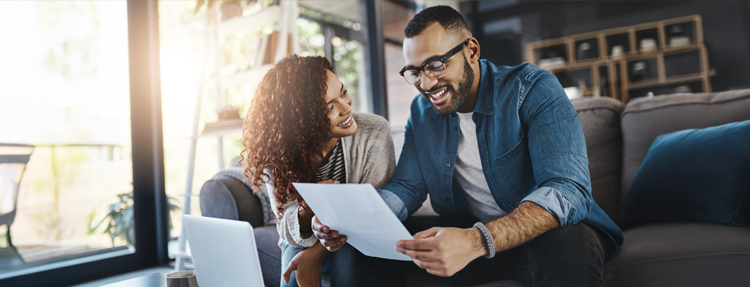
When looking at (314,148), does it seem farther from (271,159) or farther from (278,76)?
(278,76)

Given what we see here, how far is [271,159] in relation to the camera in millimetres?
1358

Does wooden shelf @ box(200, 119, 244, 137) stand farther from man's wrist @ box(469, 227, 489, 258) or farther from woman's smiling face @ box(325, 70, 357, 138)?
man's wrist @ box(469, 227, 489, 258)

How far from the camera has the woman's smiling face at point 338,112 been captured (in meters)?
1.35

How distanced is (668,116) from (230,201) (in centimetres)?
148

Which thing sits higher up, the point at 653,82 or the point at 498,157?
the point at 653,82

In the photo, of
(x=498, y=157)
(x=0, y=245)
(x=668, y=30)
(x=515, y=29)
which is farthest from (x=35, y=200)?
(x=668, y=30)

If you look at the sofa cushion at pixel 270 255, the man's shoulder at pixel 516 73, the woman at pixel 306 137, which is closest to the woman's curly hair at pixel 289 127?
the woman at pixel 306 137

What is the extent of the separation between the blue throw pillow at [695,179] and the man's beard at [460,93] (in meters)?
0.60

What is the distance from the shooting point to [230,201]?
1.65 m

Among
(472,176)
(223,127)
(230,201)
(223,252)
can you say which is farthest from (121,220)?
(472,176)

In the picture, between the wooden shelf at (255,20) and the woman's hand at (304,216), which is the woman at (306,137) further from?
the wooden shelf at (255,20)

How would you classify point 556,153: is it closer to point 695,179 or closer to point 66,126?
point 695,179

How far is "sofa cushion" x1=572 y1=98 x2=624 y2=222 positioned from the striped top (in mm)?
A: 810

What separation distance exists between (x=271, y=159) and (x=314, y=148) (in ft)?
0.41
